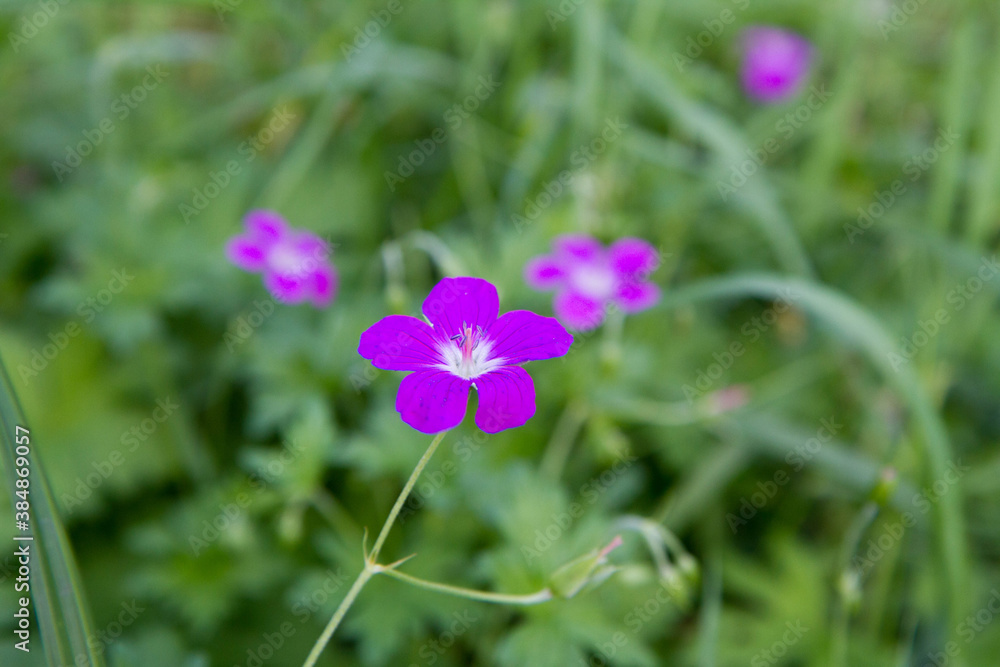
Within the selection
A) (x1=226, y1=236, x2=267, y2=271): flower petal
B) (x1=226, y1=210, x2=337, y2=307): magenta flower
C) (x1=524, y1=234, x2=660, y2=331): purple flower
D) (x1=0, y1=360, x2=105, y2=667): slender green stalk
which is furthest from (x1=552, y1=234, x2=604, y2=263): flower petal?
(x1=0, y1=360, x2=105, y2=667): slender green stalk

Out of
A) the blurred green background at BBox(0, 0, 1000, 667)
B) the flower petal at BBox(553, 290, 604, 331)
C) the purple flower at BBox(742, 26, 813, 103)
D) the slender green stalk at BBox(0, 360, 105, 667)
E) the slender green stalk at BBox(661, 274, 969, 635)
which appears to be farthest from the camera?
the purple flower at BBox(742, 26, 813, 103)

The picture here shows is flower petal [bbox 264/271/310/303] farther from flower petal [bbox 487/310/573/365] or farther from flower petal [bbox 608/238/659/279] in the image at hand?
flower petal [bbox 487/310/573/365]

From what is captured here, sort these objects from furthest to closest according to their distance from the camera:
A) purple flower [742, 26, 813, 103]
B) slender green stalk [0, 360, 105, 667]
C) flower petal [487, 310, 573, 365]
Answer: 1. purple flower [742, 26, 813, 103]
2. flower petal [487, 310, 573, 365]
3. slender green stalk [0, 360, 105, 667]

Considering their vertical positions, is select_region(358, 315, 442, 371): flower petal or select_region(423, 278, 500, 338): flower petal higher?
select_region(423, 278, 500, 338): flower petal

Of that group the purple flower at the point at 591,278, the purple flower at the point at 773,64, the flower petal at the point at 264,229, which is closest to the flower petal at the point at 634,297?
the purple flower at the point at 591,278

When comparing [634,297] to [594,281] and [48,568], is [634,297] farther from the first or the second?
[48,568]

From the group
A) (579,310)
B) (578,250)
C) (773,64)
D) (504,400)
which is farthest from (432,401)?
(773,64)
